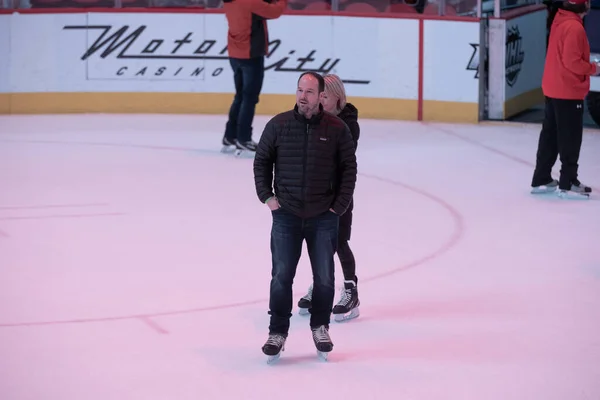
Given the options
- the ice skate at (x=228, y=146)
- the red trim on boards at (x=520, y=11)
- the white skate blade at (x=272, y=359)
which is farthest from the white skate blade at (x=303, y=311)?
the red trim on boards at (x=520, y=11)

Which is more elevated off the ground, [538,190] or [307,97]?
[307,97]

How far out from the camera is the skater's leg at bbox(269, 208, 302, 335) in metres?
5.48

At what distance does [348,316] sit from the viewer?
20.5 ft

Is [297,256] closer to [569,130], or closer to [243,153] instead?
[569,130]

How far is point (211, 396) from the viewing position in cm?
506

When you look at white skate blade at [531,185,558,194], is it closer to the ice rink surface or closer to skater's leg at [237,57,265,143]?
the ice rink surface

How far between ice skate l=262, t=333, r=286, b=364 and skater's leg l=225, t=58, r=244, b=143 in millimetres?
5994

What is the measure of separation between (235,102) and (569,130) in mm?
3523

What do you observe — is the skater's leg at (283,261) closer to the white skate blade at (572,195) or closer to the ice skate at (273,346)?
the ice skate at (273,346)

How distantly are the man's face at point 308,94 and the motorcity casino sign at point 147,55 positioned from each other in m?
8.69

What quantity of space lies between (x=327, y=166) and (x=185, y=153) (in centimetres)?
645

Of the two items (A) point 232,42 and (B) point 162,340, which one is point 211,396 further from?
(A) point 232,42

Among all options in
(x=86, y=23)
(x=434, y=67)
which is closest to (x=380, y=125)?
(x=434, y=67)

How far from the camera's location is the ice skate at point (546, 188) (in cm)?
968
